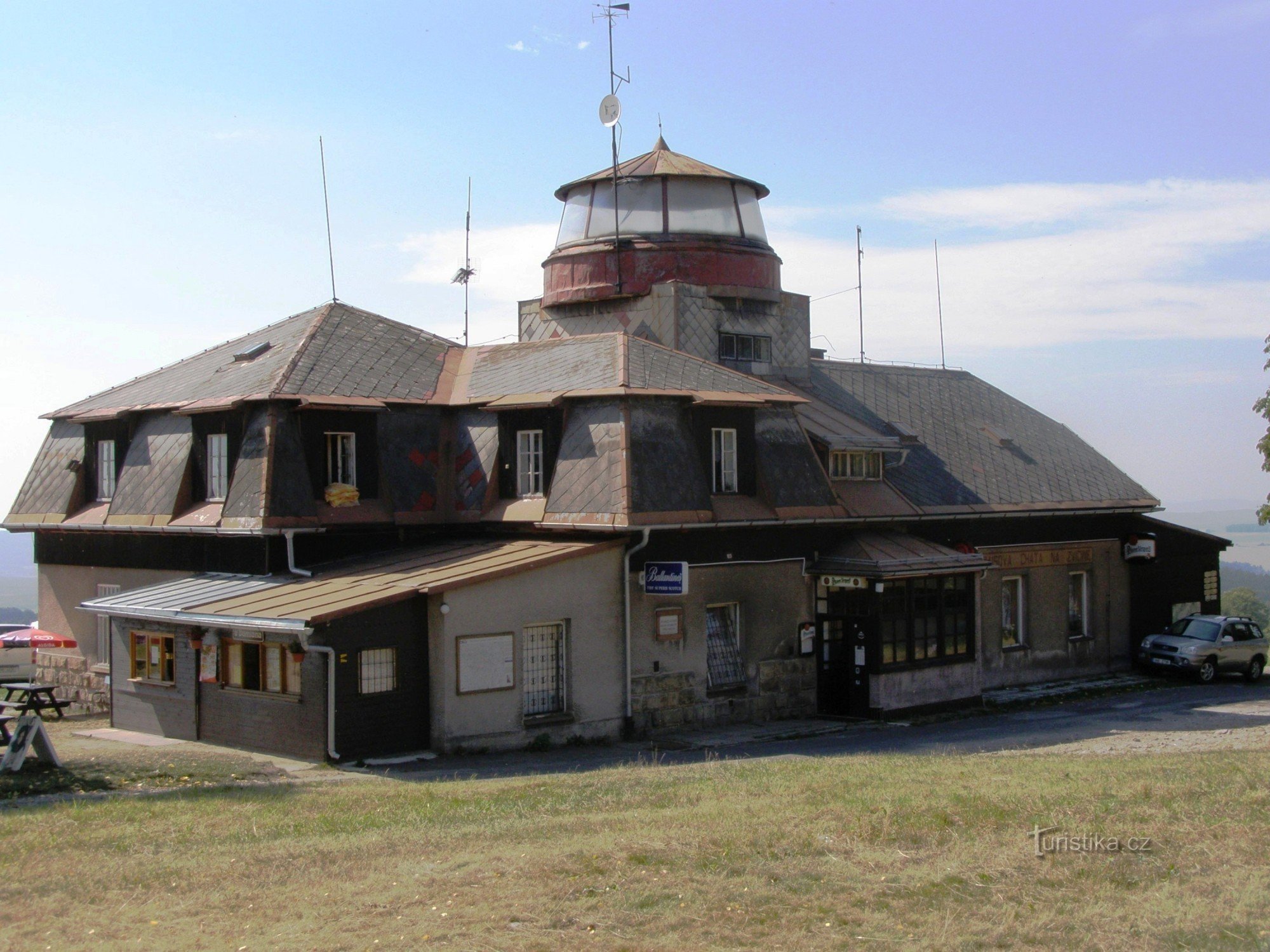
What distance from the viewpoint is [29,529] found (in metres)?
25.9

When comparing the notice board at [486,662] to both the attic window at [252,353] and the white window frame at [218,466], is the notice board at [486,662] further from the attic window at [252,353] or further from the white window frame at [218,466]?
the attic window at [252,353]

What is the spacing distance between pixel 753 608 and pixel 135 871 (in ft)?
46.3

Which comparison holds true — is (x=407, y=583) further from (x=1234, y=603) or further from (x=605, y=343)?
(x=1234, y=603)

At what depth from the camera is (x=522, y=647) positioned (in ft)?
64.0

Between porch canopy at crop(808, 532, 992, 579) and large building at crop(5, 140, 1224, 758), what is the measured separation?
8cm

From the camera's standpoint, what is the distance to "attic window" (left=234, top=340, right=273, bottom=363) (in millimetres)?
24609

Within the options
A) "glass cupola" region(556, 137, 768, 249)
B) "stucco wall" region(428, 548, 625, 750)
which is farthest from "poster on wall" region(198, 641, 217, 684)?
"glass cupola" region(556, 137, 768, 249)

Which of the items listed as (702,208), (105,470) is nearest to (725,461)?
(702,208)

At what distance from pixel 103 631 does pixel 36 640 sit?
149 centimetres

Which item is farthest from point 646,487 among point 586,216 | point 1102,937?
point 1102,937

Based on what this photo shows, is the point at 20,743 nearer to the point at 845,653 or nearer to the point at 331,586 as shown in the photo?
the point at 331,586

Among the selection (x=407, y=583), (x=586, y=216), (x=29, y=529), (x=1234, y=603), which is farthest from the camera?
(x=1234, y=603)

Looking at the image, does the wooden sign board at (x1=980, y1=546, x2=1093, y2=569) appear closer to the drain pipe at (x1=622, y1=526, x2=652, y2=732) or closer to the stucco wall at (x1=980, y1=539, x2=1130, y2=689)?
the stucco wall at (x1=980, y1=539, x2=1130, y2=689)

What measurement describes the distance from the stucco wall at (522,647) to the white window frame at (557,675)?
0.04 m
